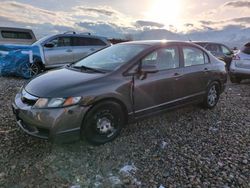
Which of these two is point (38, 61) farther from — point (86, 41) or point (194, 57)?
point (194, 57)

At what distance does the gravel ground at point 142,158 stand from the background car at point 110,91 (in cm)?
32

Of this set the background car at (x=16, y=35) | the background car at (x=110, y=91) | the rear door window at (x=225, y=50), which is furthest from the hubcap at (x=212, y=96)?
the background car at (x=16, y=35)

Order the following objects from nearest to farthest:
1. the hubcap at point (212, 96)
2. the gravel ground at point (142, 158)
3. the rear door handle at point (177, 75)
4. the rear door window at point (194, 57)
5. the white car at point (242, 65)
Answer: the gravel ground at point (142, 158) → the rear door handle at point (177, 75) → the rear door window at point (194, 57) → the hubcap at point (212, 96) → the white car at point (242, 65)

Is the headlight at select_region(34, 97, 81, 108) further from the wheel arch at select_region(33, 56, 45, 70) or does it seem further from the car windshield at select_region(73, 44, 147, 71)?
the wheel arch at select_region(33, 56, 45, 70)

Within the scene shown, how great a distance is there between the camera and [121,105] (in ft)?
14.6

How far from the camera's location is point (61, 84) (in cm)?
413

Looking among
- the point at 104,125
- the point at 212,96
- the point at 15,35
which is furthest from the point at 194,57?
the point at 15,35

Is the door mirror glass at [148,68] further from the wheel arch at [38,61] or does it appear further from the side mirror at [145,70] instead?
the wheel arch at [38,61]

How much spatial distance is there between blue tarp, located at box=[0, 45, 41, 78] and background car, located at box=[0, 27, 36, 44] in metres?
2.86

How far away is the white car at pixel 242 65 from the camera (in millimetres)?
9719

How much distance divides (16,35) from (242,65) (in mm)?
9936

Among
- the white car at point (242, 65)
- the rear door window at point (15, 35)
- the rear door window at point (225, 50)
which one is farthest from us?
the rear door window at point (225, 50)

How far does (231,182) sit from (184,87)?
2316 millimetres

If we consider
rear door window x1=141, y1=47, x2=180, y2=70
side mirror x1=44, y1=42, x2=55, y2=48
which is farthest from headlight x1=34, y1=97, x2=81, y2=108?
side mirror x1=44, y1=42, x2=55, y2=48
